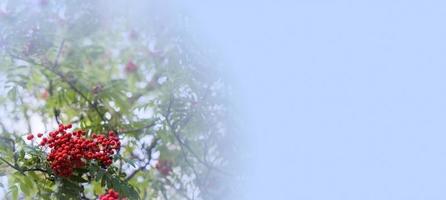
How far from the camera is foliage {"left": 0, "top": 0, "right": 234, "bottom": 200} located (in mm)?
5359

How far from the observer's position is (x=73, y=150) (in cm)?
339

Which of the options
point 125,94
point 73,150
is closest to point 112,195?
point 73,150

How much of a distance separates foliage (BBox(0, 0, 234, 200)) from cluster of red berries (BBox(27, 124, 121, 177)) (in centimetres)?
136

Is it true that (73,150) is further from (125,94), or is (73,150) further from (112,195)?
(125,94)

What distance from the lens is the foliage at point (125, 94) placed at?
536cm

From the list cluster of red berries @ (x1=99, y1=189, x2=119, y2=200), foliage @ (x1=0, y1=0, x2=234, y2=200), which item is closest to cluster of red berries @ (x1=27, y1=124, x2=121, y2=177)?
cluster of red berries @ (x1=99, y1=189, x2=119, y2=200)

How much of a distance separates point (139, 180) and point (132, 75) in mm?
1223

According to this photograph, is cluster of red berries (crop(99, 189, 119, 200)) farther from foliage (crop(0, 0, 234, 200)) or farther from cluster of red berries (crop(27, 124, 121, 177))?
foliage (crop(0, 0, 234, 200))

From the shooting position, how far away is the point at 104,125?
523 centimetres

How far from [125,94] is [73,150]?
2.20 m

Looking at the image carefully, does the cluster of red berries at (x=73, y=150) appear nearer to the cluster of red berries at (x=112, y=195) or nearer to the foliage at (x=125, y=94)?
the cluster of red berries at (x=112, y=195)

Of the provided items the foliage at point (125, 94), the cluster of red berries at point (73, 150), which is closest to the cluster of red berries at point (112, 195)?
the cluster of red berries at point (73, 150)

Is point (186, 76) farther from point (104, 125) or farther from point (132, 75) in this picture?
point (132, 75)

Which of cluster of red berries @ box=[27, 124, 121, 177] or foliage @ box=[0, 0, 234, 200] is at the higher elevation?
foliage @ box=[0, 0, 234, 200]
